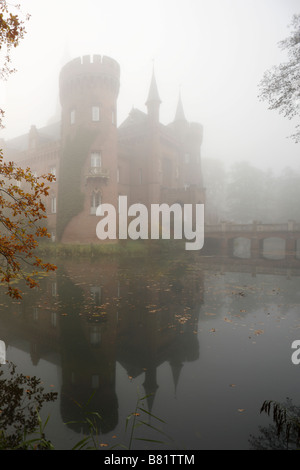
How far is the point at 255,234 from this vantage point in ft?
120

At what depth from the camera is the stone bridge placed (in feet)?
113

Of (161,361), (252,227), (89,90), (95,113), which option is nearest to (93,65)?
(89,90)

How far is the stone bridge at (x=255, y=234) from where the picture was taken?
3447 cm

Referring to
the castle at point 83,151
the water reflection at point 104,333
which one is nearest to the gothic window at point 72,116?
the castle at point 83,151

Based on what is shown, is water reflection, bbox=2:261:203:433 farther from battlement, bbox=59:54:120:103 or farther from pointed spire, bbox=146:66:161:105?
pointed spire, bbox=146:66:161:105

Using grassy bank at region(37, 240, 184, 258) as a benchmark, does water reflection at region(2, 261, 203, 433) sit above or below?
below

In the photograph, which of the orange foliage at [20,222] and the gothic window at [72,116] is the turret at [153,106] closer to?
the gothic window at [72,116]

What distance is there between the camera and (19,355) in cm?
491

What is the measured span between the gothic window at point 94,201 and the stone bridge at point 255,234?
55.9 feet

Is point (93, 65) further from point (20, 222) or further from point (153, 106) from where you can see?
point (20, 222)

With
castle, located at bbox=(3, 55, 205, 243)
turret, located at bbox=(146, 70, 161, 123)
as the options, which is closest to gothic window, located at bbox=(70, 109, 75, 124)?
castle, located at bbox=(3, 55, 205, 243)

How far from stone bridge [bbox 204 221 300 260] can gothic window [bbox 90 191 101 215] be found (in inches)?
671

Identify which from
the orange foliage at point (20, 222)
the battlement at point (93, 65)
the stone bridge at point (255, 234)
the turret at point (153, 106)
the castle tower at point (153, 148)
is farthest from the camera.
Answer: the stone bridge at point (255, 234)

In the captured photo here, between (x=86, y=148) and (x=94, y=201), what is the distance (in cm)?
528
